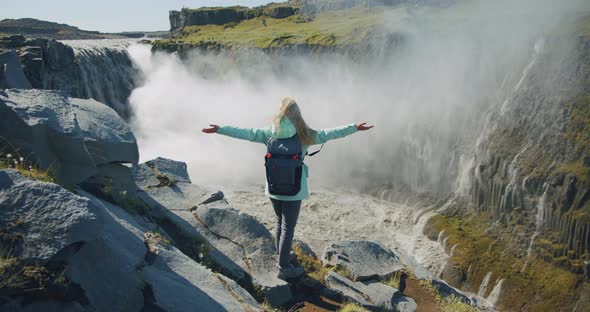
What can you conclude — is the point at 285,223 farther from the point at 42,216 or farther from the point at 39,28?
the point at 39,28

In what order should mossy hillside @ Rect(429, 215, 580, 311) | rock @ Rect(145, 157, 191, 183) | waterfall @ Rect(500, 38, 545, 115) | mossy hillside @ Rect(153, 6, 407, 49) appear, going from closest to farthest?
1. rock @ Rect(145, 157, 191, 183)
2. mossy hillside @ Rect(429, 215, 580, 311)
3. waterfall @ Rect(500, 38, 545, 115)
4. mossy hillside @ Rect(153, 6, 407, 49)

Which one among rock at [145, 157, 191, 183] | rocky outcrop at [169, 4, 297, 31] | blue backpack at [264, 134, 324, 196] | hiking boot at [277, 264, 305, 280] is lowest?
hiking boot at [277, 264, 305, 280]

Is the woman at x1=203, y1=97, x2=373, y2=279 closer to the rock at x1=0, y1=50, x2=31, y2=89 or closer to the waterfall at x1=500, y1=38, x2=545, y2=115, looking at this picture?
the rock at x1=0, y1=50, x2=31, y2=89

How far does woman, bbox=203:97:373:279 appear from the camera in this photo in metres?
6.87

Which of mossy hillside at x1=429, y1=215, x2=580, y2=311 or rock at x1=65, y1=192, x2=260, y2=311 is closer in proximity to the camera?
rock at x1=65, y1=192, x2=260, y2=311

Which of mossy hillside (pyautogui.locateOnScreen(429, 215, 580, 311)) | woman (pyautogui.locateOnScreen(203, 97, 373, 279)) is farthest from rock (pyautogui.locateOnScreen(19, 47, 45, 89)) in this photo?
woman (pyautogui.locateOnScreen(203, 97, 373, 279))

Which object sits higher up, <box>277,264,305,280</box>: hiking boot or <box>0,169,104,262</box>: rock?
<box>0,169,104,262</box>: rock

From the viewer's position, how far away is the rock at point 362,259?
971 centimetres

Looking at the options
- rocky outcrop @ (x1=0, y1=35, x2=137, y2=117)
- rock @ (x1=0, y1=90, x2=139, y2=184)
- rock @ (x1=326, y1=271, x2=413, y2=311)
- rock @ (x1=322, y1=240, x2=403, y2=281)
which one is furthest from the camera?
rocky outcrop @ (x1=0, y1=35, x2=137, y2=117)

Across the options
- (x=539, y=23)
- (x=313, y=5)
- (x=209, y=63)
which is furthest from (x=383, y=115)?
(x=313, y=5)

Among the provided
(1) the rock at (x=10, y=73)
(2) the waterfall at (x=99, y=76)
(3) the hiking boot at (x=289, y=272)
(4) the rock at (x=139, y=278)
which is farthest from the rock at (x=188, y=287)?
(2) the waterfall at (x=99, y=76)

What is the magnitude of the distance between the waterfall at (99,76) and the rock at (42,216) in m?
24.6

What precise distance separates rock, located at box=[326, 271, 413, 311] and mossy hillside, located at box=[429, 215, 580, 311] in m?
9.05

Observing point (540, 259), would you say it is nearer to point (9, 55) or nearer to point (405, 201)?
point (405, 201)
